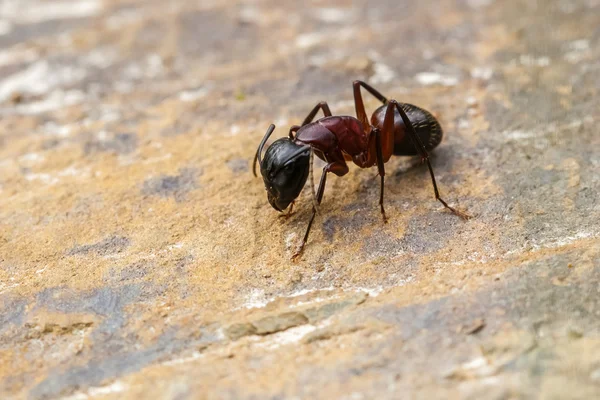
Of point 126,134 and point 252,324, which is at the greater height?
point 126,134

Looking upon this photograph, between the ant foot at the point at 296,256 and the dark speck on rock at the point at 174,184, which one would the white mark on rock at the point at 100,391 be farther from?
the dark speck on rock at the point at 174,184

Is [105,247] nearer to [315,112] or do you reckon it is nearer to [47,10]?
[315,112]

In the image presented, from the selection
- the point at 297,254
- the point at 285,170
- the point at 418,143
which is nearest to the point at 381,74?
the point at 418,143

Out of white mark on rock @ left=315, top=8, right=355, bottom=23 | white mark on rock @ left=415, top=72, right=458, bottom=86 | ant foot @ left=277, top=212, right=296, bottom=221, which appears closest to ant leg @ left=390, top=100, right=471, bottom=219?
ant foot @ left=277, top=212, right=296, bottom=221

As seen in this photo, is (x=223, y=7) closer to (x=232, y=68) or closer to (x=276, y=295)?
(x=232, y=68)

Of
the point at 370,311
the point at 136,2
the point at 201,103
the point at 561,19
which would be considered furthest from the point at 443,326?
the point at 136,2

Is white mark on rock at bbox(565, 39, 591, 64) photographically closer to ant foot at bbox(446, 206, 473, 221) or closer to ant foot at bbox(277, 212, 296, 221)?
ant foot at bbox(446, 206, 473, 221)
